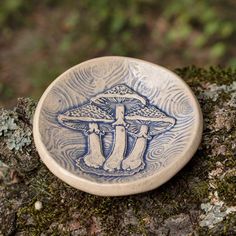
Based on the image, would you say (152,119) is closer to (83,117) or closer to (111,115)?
(111,115)

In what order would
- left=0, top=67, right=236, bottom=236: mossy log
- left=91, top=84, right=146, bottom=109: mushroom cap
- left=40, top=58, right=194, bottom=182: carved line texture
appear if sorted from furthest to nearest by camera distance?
left=91, top=84, right=146, bottom=109: mushroom cap, left=40, top=58, right=194, bottom=182: carved line texture, left=0, top=67, right=236, bottom=236: mossy log

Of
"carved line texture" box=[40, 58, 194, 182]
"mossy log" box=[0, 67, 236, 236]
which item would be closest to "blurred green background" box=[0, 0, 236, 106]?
"carved line texture" box=[40, 58, 194, 182]

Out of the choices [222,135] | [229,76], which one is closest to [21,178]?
[222,135]

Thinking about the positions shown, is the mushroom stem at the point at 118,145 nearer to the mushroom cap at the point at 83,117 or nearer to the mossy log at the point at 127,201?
the mushroom cap at the point at 83,117

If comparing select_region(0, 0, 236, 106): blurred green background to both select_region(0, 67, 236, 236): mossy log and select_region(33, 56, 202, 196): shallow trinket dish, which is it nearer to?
select_region(33, 56, 202, 196): shallow trinket dish

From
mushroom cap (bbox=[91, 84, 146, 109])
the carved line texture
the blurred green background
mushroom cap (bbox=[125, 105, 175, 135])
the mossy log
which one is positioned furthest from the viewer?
the blurred green background

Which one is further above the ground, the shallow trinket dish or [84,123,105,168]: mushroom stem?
the shallow trinket dish

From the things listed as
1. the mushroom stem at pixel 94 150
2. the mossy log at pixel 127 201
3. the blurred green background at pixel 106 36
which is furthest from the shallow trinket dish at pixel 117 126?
the blurred green background at pixel 106 36
